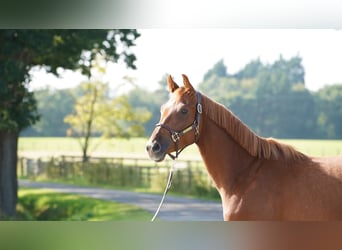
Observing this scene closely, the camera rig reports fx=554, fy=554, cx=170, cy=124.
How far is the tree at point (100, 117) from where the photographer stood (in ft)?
26.9

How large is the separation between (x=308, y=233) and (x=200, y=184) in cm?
546

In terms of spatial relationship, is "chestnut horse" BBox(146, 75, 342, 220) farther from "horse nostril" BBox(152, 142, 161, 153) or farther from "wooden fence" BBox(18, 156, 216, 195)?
"wooden fence" BBox(18, 156, 216, 195)

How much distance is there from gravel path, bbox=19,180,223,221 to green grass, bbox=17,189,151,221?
0.25ft

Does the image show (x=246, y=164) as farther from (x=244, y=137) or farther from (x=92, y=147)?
(x=92, y=147)

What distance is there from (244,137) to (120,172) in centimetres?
540

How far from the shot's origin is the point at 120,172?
828 cm

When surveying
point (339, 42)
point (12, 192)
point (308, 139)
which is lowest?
point (12, 192)

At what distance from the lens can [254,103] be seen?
7766 millimetres

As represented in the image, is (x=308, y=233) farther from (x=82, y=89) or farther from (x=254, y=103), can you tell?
(x=82, y=89)

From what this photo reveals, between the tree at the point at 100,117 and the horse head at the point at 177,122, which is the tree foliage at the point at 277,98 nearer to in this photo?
the tree at the point at 100,117

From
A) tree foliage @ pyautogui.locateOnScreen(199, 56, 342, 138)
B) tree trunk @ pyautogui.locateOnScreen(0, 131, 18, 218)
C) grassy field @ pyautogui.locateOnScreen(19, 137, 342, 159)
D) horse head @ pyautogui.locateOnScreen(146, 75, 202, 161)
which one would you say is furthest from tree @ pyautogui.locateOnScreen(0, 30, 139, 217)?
horse head @ pyautogui.locateOnScreen(146, 75, 202, 161)

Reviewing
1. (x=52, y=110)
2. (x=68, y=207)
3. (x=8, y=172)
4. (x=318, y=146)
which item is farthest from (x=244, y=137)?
(x=68, y=207)

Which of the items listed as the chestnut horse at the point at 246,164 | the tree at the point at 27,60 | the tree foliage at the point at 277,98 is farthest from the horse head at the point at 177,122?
the tree foliage at the point at 277,98
